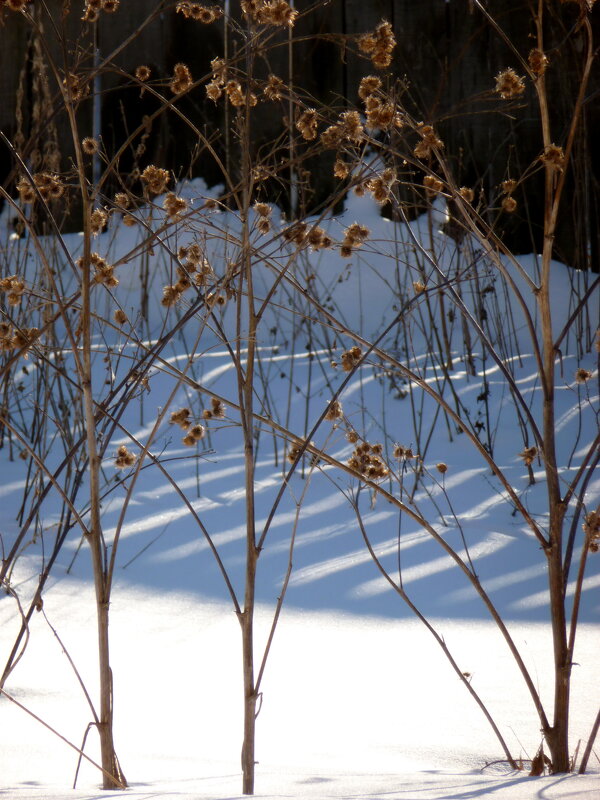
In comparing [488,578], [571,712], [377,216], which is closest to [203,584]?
[488,578]

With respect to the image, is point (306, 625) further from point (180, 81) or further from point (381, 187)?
point (180, 81)

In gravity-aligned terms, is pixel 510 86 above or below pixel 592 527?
above

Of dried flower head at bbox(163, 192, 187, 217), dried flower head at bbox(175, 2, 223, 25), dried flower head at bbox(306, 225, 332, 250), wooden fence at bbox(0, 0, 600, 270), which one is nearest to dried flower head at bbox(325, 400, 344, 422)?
dried flower head at bbox(306, 225, 332, 250)

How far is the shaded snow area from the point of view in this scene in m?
1.18

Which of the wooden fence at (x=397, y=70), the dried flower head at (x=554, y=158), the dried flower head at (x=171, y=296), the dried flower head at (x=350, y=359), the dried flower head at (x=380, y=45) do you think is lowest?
the dried flower head at (x=350, y=359)

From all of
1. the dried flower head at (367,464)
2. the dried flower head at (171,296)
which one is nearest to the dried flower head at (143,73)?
the dried flower head at (171,296)

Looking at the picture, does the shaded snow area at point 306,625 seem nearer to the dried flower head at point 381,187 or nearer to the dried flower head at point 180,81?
the dried flower head at point 381,187

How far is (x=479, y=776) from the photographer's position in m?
1.09

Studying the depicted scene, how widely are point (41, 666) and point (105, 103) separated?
3478mm

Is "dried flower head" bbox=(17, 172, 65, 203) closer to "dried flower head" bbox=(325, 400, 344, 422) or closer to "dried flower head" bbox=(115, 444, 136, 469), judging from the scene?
"dried flower head" bbox=(115, 444, 136, 469)

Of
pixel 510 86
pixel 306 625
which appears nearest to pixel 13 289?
pixel 510 86

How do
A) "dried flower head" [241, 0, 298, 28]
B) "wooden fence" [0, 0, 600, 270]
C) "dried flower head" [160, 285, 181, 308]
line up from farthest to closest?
1. "wooden fence" [0, 0, 600, 270]
2. "dried flower head" [160, 285, 181, 308]
3. "dried flower head" [241, 0, 298, 28]

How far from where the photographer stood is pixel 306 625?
6.02 ft

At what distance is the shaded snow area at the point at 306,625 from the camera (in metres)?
1.18
